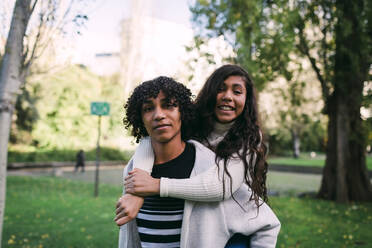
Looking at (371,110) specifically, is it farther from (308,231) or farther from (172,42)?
(172,42)

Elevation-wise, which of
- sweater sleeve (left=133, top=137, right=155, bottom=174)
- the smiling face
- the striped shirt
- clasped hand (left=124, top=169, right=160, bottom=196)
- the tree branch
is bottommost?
the striped shirt

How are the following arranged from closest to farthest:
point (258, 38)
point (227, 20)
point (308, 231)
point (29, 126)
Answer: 1. point (308, 231)
2. point (258, 38)
3. point (227, 20)
4. point (29, 126)

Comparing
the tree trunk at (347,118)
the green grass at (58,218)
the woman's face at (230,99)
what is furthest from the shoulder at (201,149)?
the tree trunk at (347,118)

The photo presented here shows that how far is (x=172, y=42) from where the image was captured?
62.2m

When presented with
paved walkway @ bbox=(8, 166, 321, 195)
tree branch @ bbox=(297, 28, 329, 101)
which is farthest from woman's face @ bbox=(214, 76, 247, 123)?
paved walkway @ bbox=(8, 166, 321, 195)

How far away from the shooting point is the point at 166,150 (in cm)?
207

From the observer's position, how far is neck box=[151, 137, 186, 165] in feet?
6.79

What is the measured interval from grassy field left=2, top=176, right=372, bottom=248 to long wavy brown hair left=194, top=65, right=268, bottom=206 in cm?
419

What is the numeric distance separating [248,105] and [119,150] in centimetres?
2860

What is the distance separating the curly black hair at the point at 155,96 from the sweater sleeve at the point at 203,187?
41 cm

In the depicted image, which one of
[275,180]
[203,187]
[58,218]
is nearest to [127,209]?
[203,187]

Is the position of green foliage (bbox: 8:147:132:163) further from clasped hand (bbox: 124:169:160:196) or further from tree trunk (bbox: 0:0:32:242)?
clasped hand (bbox: 124:169:160:196)

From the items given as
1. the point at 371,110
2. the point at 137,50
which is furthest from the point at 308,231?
the point at 137,50

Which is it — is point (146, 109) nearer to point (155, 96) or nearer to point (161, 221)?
point (155, 96)
